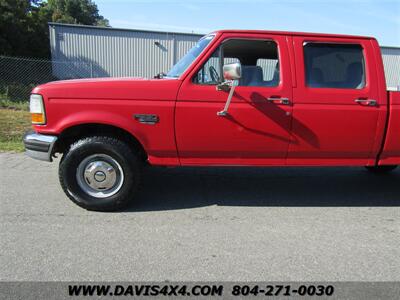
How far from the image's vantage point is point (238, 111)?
4.23 m

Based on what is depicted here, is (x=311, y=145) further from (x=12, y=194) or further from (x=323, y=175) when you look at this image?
(x=12, y=194)

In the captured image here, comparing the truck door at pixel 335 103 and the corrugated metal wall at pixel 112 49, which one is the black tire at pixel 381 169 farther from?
the corrugated metal wall at pixel 112 49

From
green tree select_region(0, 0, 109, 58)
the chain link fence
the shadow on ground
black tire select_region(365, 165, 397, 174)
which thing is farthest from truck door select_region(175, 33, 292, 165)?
green tree select_region(0, 0, 109, 58)

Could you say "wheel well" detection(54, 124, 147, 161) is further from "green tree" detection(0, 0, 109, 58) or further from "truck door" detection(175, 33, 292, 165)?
"green tree" detection(0, 0, 109, 58)

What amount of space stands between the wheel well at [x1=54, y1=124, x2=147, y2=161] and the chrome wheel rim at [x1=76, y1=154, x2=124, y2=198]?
269 mm

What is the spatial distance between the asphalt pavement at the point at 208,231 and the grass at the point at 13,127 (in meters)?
1.96

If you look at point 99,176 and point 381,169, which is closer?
point 99,176

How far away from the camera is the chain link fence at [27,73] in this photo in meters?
14.5

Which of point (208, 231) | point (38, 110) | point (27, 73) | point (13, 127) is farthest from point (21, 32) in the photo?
point (208, 231)

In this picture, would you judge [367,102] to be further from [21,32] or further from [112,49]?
[21,32]

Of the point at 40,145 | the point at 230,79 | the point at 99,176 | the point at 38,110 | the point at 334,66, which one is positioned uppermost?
the point at 334,66

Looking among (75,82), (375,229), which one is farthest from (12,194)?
(375,229)

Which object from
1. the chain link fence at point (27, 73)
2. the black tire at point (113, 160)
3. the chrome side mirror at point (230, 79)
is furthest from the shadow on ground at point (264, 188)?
the chain link fence at point (27, 73)

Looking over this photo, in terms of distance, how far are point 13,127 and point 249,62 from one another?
6.83m
